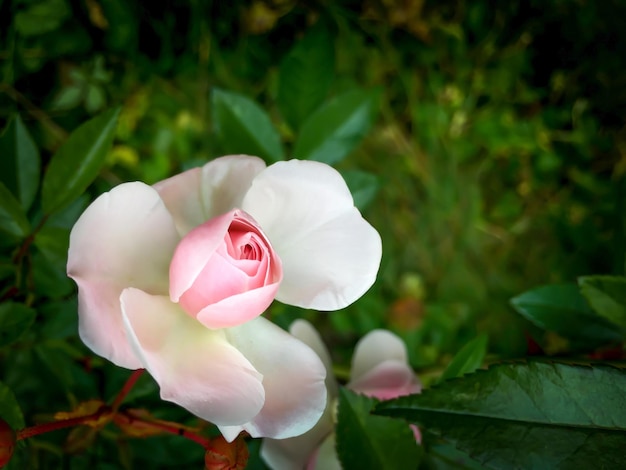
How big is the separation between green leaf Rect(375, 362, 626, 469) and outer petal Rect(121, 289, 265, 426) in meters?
0.08

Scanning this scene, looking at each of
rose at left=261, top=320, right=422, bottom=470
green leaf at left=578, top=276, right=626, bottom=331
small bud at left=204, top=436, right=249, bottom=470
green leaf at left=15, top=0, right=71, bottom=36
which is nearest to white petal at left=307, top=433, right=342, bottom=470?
rose at left=261, top=320, right=422, bottom=470

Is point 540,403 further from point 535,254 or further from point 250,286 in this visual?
point 535,254

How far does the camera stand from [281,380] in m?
0.32

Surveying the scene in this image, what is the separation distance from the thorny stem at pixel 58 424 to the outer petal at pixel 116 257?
7 cm

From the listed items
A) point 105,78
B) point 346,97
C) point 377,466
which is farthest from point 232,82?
point 377,466

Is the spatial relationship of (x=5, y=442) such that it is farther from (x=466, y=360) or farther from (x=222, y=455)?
(x=466, y=360)

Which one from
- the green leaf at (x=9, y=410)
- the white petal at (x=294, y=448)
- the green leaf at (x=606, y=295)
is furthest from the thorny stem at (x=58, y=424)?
the green leaf at (x=606, y=295)

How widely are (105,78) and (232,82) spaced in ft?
0.81

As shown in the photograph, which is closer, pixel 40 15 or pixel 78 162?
pixel 78 162

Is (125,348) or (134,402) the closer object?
(125,348)

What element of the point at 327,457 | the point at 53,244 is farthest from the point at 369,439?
the point at 53,244

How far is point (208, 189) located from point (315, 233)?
2.8 inches

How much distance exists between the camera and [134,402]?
44 centimetres

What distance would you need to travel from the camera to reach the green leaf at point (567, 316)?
499 millimetres
